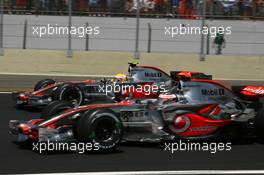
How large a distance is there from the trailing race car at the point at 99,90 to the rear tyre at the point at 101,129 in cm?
410

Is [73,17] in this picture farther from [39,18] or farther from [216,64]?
[216,64]

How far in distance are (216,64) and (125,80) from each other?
908 cm

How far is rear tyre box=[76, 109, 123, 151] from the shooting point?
8789 millimetres

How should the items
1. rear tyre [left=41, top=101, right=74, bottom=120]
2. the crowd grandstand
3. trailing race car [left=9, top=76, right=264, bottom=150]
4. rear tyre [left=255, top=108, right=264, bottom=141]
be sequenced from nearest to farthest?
trailing race car [left=9, top=76, right=264, bottom=150] < rear tyre [left=255, top=108, right=264, bottom=141] < rear tyre [left=41, top=101, right=74, bottom=120] < the crowd grandstand

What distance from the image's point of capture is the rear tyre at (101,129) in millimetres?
8789

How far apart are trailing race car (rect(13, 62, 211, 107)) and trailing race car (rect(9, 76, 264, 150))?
8.76ft

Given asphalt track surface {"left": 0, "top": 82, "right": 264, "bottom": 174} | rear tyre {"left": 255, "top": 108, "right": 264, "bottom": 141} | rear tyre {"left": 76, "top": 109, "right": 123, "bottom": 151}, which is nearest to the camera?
asphalt track surface {"left": 0, "top": 82, "right": 264, "bottom": 174}

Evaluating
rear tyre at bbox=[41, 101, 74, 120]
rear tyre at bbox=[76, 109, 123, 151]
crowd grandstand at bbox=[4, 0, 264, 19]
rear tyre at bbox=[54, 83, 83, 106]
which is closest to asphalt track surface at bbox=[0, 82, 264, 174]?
rear tyre at bbox=[76, 109, 123, 151]

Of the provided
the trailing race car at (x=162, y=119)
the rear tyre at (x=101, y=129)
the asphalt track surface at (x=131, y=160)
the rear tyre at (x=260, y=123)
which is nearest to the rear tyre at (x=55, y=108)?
the trailing race car at (x=162, y=119)

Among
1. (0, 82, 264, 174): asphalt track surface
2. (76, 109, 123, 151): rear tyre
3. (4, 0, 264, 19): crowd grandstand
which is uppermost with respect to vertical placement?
(4, 0, 264, 19): crowd grandstand

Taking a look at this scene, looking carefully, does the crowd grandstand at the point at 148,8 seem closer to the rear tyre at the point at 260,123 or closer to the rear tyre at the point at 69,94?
the rear tyre at the point at 69,94

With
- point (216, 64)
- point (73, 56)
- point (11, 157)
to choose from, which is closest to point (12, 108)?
point (11, 157)

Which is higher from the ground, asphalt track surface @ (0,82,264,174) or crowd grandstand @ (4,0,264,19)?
crowd grandstand @ (4,0,264,19)

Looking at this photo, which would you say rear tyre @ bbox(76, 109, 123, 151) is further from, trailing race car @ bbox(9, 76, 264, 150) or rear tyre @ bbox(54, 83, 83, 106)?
rear tyre @ bbox(54, 83, 83, 106)
